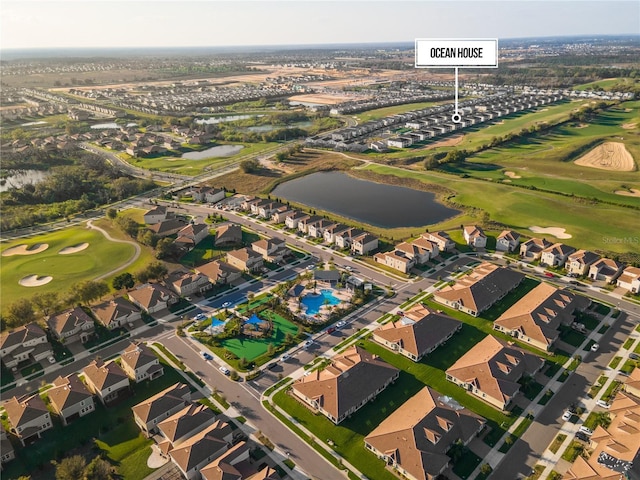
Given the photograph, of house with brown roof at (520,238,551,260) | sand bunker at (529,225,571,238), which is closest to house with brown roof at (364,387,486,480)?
house with brown roof at (520,238,551,260)

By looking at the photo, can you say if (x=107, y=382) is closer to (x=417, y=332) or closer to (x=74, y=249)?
(x=417, y=332)

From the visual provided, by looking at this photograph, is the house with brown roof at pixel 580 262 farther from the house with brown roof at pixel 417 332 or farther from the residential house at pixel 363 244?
the residential house at pixel 363 244

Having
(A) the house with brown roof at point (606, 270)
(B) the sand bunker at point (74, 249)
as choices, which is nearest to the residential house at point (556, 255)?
(A) the house with brown roof at point (606, 270)

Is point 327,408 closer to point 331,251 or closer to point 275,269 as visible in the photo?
point 275,269

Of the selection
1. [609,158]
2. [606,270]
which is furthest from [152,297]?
[609,158]

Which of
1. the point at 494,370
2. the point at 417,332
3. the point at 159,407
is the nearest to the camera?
the point at 159,407

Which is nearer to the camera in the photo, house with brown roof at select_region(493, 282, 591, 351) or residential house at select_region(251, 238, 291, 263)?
house with brown roof at select_region(493, 282, 591, 351)

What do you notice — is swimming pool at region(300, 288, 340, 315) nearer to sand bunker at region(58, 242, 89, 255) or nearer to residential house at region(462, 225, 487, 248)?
residential house at region(462, 225, 487, 248)
